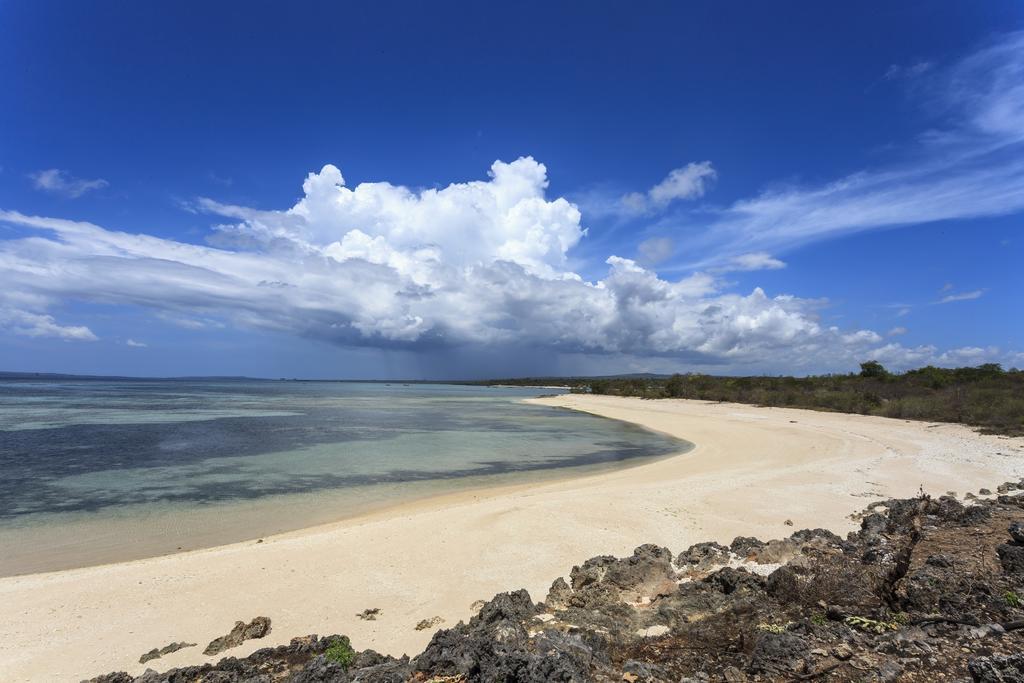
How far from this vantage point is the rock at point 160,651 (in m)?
5.57

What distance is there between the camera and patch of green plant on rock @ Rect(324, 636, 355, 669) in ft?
15.9

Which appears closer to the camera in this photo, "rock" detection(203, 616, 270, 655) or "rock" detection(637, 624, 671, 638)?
"rock" detection(637, 624, 671, 638)

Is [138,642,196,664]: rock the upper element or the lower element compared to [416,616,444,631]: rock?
lower

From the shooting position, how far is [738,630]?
484 cm

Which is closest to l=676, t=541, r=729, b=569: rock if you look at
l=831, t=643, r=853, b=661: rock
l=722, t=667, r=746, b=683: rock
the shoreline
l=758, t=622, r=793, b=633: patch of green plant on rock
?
l=758, t=622, r=793, b=633: patch of green plant on rock

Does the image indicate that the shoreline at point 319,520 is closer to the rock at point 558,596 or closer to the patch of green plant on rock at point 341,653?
the patch of green plant on rock at point 341,653

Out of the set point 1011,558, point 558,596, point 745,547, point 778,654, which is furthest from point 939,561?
point 558,596

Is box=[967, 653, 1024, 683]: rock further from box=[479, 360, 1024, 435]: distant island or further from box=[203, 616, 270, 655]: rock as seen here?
box=[479, 360, 1024, 435]: distant island

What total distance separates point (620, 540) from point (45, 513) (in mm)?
13886

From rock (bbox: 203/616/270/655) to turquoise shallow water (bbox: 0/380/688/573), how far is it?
5.42 m

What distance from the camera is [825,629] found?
443 cm

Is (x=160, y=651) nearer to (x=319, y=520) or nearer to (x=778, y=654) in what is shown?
(x=778, y=654)

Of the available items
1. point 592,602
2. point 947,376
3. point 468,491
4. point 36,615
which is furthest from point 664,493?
point 947,376

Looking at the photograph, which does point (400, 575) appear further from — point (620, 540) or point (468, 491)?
point (468, 491)
